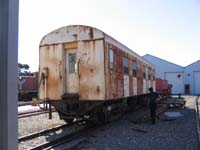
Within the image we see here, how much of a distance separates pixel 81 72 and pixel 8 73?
762 centimetres

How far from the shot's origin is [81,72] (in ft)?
29.0

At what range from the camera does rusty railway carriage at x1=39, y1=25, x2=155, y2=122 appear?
8.54 metres

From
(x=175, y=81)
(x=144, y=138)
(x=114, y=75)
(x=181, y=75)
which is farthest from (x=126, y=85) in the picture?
(x=181, y=75)

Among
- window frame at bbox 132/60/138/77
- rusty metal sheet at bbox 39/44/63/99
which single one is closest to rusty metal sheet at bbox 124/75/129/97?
window frame at bbox 132/60/138/77

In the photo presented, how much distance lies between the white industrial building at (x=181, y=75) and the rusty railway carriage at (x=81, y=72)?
38290mm

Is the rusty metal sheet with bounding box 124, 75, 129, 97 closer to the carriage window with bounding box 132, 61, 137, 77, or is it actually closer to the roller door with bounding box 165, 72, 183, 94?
the carriage window with bounding box 132, 61, 137, 77

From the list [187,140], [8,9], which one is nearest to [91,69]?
[187,140]

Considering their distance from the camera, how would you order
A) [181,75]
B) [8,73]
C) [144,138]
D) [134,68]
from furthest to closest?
[181,75]
[134,68]
[144,138]
[8,73]

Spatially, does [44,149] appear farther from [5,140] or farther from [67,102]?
[5,140]

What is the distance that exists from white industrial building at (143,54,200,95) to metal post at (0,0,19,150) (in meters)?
46.6

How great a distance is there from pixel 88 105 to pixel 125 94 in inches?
104

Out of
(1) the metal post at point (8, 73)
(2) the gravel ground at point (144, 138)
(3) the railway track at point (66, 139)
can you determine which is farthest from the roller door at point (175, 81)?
(1) the metal post at point (8, 73)

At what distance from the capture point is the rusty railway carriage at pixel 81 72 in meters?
8.54

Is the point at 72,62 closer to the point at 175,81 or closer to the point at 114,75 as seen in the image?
the point at 114,75
